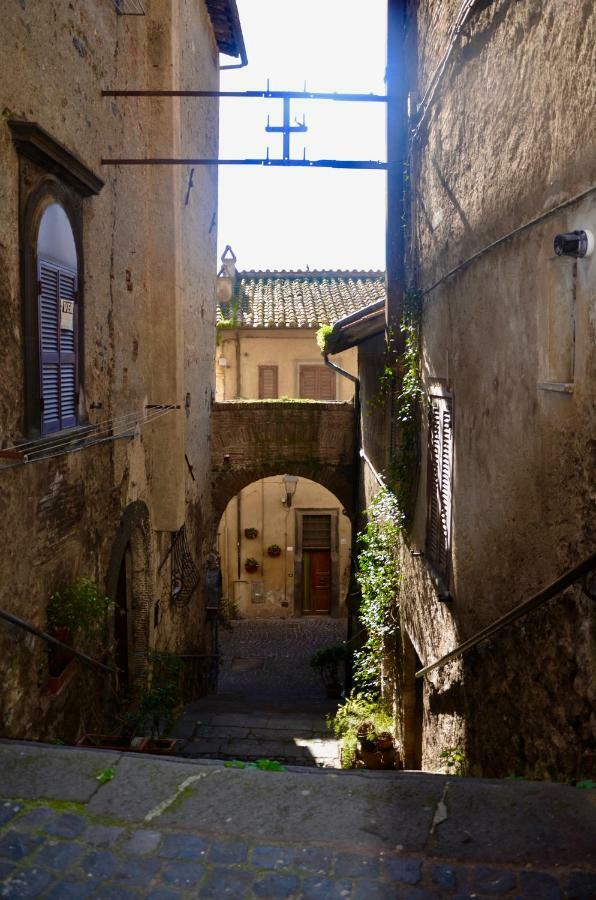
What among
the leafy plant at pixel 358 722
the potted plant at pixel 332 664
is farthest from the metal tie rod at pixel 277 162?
the potted plant at pixel 332 664

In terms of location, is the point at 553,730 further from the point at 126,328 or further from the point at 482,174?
the point at 126,328

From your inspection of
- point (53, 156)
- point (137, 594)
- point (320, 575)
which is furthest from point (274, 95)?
point (320, 575)

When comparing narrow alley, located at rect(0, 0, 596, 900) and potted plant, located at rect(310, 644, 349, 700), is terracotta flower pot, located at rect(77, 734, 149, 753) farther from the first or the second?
potted plant, located at rect(310, 644, 349, 700)

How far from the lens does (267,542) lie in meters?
20.3

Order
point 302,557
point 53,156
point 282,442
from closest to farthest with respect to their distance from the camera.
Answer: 1. point 53,156
2. point 282,442
3. point 302,557

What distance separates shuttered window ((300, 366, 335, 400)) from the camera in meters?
20.2

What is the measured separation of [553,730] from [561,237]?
6.85 ft

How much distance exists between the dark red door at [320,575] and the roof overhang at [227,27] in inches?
448

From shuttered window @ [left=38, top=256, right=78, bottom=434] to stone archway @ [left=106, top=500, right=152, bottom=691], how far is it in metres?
2.74

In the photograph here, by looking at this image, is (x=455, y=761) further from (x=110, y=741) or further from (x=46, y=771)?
(x=110, y=741)

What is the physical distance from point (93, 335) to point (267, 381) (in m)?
13.4

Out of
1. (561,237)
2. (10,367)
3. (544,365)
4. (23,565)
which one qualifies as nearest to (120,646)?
(23,565)

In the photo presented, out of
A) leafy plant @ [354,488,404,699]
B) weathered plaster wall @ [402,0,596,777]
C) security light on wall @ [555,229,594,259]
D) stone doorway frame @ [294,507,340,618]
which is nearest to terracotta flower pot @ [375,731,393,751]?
leafy plant @ [354,488,404,699]

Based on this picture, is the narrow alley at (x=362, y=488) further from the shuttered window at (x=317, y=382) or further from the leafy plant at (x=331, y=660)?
the shuttered window at (x=317, y=382)
